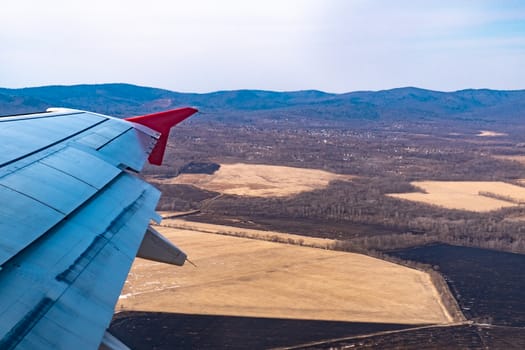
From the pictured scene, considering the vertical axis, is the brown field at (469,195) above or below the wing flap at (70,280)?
below

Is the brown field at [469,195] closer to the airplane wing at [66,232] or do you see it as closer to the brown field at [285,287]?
the brown field at [285,287]

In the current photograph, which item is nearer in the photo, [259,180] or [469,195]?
[469,195]

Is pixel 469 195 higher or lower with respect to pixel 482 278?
higher

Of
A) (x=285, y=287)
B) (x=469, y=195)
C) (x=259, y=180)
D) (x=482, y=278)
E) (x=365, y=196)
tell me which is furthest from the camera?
(x=259, y=180)

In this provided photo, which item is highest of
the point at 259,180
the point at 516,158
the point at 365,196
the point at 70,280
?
the point at 70,280

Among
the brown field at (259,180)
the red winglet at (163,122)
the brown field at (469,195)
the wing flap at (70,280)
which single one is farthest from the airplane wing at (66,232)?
the brown field at (469,195)

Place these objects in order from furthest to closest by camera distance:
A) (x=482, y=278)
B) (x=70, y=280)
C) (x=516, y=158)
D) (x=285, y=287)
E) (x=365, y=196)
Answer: (x=516, y=158), (x=365, y=196), (x=482, y=278), (x=285, y=287), (x=70, y=280)

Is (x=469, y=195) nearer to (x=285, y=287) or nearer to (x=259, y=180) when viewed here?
(x=259, y=180)

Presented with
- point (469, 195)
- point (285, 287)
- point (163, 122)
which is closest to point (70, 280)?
point (163, 122)

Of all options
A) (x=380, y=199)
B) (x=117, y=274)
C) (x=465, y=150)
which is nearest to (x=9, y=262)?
(x=117, y=274)
